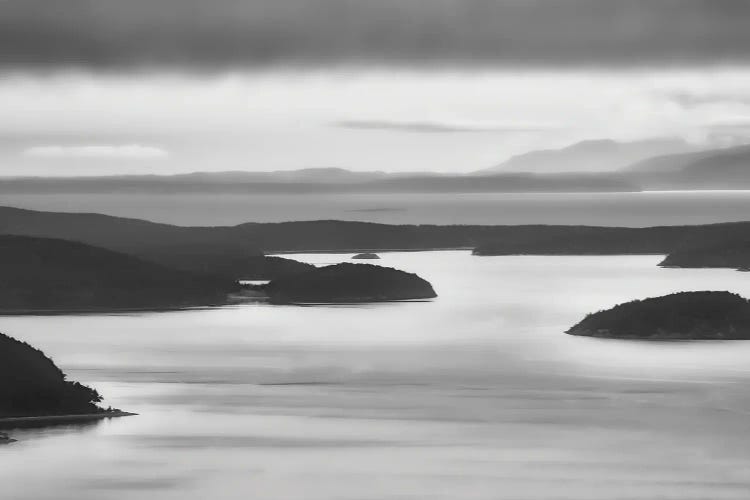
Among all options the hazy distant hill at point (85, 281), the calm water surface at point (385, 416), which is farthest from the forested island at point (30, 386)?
the hazy distant hill at point (85, 281)

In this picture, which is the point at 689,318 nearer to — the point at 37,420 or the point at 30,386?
the point at 37,420

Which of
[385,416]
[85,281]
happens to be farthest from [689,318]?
[85,281]

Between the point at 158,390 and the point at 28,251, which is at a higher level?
the point at 28,251

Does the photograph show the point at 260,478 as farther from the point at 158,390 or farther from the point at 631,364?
the point at 631,364

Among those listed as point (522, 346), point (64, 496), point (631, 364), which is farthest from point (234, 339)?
point (64, 496)

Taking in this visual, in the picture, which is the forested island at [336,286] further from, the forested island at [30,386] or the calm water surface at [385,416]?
the forested island at [30,386]

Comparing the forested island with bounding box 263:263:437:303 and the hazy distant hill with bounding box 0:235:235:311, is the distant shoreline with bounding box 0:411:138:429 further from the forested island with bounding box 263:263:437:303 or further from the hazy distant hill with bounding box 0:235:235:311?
the forested island with bounding box 263:263:437:303

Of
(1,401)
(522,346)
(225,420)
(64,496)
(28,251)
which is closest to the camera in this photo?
(64,496)
